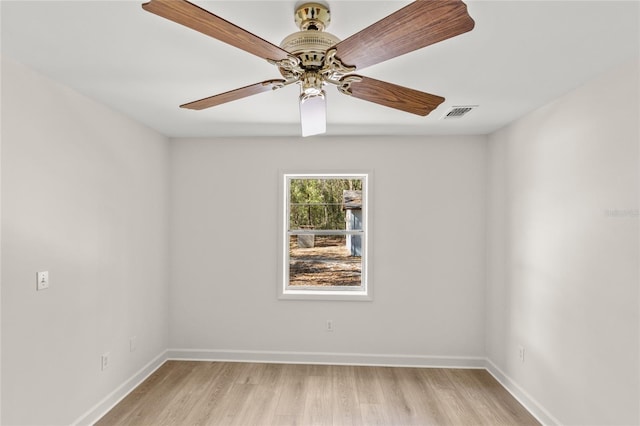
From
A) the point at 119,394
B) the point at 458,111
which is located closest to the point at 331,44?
the point at 458,111

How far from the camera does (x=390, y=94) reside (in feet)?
5.51

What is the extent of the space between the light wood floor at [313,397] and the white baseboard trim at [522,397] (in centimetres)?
5

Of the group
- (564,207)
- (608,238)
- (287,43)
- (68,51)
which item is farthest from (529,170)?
(68,51)

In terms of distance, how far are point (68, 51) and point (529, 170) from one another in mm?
3202

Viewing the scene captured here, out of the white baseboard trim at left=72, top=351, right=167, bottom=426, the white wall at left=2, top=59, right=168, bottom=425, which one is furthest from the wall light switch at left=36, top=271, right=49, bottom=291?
the white baseboard trim at left=72, top=351, right=167, bottom=426

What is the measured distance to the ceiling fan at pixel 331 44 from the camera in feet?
3.36

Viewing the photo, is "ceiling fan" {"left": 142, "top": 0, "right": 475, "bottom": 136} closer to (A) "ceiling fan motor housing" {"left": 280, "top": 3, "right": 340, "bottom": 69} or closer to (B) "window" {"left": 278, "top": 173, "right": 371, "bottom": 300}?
(A) "ceiling fan motor housing" {"left": 280, "top": 3, "right": 340, "bottom": 69}

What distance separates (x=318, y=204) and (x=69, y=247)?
2.33 metres

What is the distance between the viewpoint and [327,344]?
12.5 feet

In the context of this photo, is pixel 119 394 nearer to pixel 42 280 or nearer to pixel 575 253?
pixel 42 280

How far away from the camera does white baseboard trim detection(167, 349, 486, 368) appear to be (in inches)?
146

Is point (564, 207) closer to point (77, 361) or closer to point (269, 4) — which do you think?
point (269, 4)

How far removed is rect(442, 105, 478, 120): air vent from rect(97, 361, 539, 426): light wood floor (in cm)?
238

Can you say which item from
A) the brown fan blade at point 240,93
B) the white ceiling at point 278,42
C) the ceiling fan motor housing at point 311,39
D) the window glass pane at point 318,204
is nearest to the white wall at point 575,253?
the white ceiling at point 278,42
